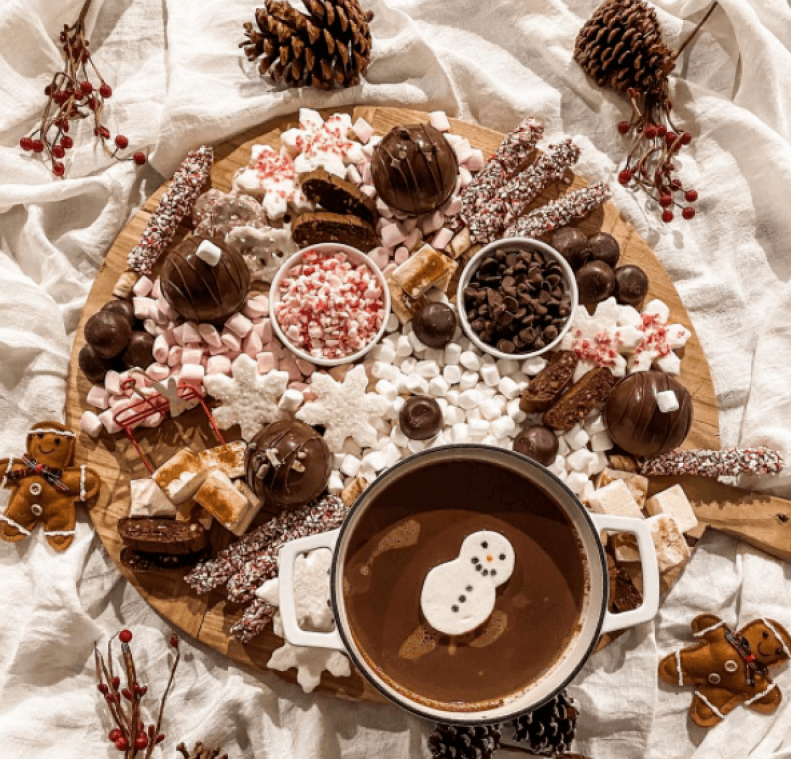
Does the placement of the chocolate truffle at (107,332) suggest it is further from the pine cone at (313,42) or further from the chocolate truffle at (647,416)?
the chocolate truffle at (647,416)

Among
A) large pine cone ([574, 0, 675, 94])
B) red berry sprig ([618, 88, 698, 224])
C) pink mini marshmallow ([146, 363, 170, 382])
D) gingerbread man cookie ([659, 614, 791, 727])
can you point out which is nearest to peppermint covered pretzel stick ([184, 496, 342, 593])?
pink mini marshmallow ([146, 363, 170, 382])

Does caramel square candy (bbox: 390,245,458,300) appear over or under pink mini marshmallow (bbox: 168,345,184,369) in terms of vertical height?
over

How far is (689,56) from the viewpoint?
2.46m

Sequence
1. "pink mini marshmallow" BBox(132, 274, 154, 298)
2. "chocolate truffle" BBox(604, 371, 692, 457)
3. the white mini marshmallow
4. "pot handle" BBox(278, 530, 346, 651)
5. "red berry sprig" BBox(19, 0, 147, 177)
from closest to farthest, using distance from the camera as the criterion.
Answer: "pot handle" BBox(278, 530, 346, 651)
the white mini marshmallow
"chocolate truffle" BBox(604, 371, 692, 457)
"pink mini marshmallow" BBox(132, 274, 154, 298)
"red berry sprig" BBox(19, 0, 147, 177)

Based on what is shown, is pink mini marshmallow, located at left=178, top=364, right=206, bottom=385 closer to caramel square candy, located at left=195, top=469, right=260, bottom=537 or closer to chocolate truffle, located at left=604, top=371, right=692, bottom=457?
caramel square candy, located at left=195, top=469, right=260, bottom=537

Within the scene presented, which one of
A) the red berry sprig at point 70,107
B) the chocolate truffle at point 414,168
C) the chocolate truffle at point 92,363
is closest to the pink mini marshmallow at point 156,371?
the chocolate truffle at point 92,363

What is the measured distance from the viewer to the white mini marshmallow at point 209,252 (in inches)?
75.9

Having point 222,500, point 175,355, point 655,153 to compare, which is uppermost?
point 655,153

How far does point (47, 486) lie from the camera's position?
6.79 feet

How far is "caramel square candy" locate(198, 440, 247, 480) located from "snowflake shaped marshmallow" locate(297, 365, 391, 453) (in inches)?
8.0

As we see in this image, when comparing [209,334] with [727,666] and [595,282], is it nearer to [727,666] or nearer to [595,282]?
[595,282]

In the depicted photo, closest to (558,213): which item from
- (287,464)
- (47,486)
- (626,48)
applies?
(626,48)

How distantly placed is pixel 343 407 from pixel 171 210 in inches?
29.4

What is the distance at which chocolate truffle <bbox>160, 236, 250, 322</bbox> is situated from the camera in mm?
1987
